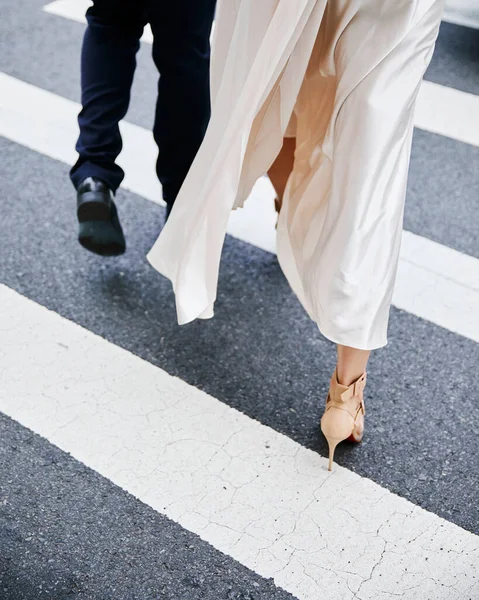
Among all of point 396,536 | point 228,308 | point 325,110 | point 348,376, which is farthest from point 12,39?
point 396,536

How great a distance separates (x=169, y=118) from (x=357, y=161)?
0.75m

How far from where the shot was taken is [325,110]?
1.70 metres

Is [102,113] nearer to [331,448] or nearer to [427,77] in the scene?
[331,448]

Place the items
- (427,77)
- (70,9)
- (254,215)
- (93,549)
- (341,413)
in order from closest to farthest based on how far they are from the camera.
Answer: (93,549)
(341,413)
(254,215)
(427,77)
(70,9)

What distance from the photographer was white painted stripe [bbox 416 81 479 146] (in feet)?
9.52

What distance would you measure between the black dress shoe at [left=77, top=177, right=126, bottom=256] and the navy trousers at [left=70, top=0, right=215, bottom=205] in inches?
1.4

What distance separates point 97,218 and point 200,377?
504mm

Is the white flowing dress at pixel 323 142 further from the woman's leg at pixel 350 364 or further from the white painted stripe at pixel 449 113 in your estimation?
the white painted stripe at pixel 449 113

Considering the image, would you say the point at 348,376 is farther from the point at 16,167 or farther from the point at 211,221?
the point at 16,167

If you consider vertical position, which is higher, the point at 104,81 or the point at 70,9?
the point at 104,81

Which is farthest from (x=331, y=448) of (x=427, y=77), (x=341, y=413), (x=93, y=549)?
(x=427, y=77)

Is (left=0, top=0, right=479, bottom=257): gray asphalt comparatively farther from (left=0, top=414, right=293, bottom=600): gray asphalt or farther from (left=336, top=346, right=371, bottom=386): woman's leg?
(left=0, top=414, right=293, bottom=600): gray asphalt

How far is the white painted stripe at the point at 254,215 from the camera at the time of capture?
2.20 meters

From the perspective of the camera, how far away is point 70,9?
3.62 m
